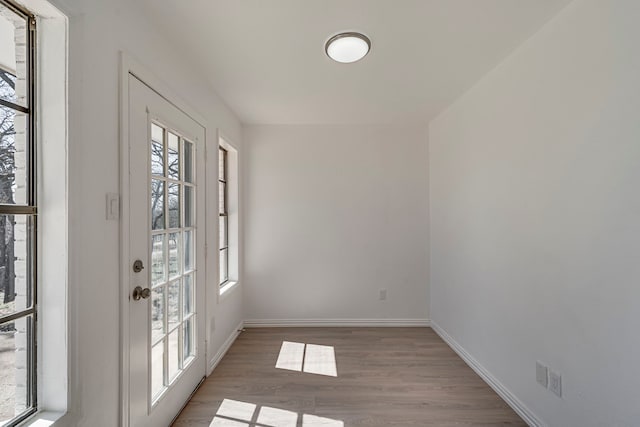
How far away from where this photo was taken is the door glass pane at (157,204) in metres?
1.68

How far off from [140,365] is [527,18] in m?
2.77

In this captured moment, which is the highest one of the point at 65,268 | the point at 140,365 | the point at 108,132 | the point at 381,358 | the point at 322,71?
the point at 322,71

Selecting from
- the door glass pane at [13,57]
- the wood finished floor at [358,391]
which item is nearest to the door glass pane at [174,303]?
the wood finished floor at [358,391]

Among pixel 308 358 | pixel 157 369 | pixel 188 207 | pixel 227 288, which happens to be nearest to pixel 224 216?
pixel 227 288

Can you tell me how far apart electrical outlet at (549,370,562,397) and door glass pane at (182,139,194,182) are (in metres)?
2.53

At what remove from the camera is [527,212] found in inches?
74.3

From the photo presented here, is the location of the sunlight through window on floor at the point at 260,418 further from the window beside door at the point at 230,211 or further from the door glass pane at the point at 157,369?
the window beside door at the point at 230,211

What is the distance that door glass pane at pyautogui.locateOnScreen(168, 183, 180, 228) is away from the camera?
73.5 inches

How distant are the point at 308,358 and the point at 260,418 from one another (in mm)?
835

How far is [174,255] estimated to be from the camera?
1.92 metres

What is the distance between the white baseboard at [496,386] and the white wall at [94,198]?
7.50 feet

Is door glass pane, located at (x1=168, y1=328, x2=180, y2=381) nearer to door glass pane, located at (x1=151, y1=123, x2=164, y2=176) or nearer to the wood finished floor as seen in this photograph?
the wood finished floor

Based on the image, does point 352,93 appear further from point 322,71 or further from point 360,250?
point 360,250

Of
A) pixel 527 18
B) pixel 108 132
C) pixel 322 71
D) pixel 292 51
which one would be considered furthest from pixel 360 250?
pixel 108 132
